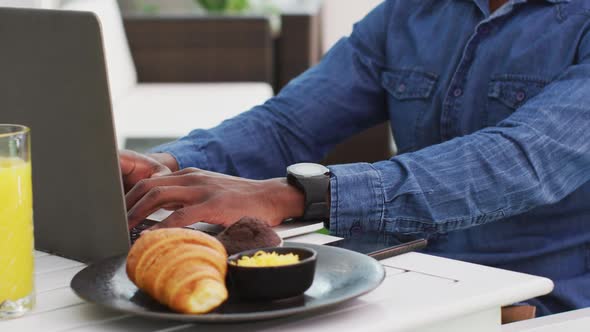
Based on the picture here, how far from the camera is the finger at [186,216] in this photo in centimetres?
107

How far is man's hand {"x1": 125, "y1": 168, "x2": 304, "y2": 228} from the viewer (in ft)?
3.57

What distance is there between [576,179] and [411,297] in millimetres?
501

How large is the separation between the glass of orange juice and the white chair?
2242 millimetres

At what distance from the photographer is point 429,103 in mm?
1601

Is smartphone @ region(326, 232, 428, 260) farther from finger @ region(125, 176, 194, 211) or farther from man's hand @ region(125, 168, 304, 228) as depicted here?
finger @ region(125, 176, 194, 211)

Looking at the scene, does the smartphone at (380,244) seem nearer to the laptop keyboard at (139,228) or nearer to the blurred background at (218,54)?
the laptop keyboard at (139,228)

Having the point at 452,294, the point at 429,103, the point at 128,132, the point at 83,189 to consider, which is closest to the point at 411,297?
the point at 452,294

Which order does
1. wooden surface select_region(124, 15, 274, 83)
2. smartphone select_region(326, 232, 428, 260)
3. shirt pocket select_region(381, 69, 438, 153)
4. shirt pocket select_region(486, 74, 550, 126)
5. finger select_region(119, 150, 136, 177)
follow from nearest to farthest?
smartphone select_region(326, 232, 428, 260)
finger select_region(119, 150, 136, 177)
shirt pocket select_region(486, 74, 550, 126)
shirt pocket select_region(381, 69, 438, 153)
wooden surface select_region(124, 15, 274, 83)

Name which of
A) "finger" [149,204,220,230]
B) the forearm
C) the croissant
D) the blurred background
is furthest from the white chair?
the croissant

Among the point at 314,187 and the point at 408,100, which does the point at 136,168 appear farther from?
the point at 408,100

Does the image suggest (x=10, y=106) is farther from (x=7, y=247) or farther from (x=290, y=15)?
(x=290, y=15)

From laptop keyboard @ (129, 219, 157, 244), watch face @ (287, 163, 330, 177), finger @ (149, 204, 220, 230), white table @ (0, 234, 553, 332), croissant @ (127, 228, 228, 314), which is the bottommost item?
laptop keyboard @ (129, 219, 157, 244)

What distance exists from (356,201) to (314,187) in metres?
0.05

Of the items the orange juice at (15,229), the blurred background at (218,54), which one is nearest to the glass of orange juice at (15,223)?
the orange juice at (15,229)
